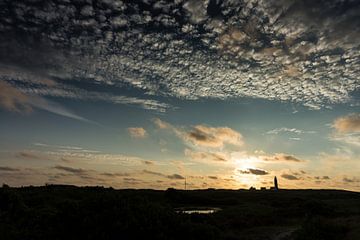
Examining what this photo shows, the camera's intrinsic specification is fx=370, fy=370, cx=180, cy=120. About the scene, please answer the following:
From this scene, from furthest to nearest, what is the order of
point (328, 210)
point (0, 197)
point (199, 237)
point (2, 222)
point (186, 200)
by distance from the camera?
point (186, 200) < point (328, 210) < point (0, 197) < point (2, 222) < point (199, 237)

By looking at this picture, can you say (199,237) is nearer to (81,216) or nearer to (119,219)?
(119,219)

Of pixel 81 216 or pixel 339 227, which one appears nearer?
pixel 81 216

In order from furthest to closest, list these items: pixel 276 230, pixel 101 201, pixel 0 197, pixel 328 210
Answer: pixel 328 210
pixel 0 197
pixel 276 230
pixel 101 201

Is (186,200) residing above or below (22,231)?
above

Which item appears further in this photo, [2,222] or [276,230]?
[276,230]

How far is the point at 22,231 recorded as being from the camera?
2197 cm

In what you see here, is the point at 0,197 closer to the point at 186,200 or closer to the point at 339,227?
the point at 339,227

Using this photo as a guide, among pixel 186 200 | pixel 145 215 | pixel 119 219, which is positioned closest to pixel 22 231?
pixel 119 219

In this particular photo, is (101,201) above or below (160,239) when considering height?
above

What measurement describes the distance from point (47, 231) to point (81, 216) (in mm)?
2178

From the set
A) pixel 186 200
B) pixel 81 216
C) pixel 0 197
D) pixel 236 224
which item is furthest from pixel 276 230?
pixel 186 200

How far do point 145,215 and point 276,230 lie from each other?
13.9 meters

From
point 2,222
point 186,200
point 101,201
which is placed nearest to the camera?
point 101,201

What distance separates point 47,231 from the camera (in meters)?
21.7
